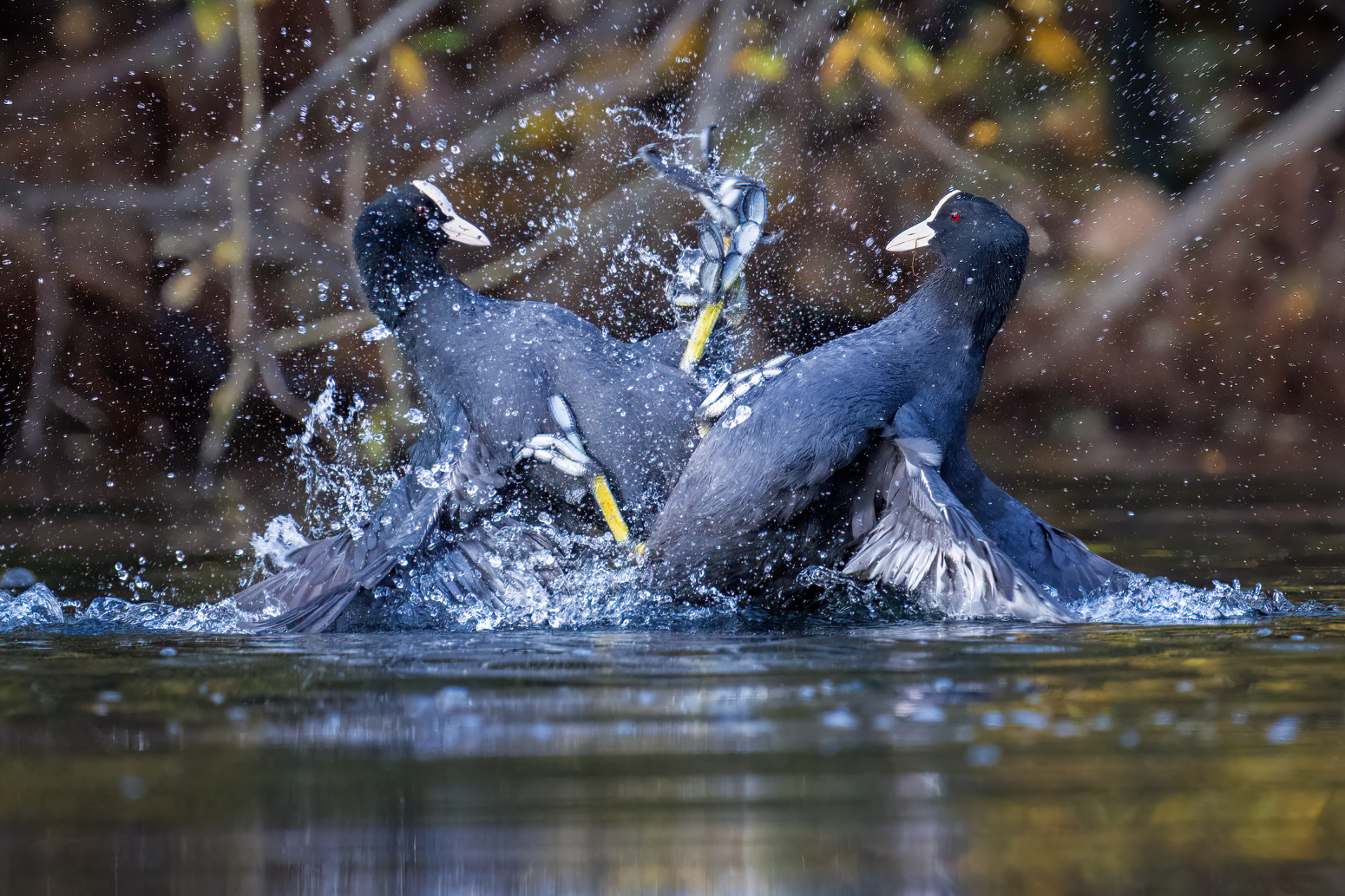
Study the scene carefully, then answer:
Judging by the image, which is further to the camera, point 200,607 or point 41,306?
point 41,306

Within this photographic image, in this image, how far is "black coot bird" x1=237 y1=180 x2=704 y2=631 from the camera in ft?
12.5

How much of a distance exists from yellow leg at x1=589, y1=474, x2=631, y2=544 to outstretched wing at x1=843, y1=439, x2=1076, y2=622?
26.1 inches

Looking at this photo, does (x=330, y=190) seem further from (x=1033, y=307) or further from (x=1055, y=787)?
(x=1055, y=787)

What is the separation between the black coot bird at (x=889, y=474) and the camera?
10.9 ft

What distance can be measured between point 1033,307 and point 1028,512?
15.5 feet

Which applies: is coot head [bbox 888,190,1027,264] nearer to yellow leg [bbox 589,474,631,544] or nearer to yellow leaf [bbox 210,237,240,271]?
yellow leg [bbox 589,474,631,544]

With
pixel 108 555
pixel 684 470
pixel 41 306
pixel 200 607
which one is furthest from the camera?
pixel 41 306

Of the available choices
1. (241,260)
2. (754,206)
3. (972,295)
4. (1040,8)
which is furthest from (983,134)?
(972,295)

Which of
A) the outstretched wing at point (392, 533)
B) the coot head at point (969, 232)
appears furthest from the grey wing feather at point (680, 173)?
the outstretched wing at point (392, 533)

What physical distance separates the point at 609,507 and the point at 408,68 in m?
4.93

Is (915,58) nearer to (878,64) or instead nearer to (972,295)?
(878,64)

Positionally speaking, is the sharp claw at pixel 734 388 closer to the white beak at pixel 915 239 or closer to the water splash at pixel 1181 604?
the white beak at pixel 915 239

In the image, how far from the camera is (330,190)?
8.54m

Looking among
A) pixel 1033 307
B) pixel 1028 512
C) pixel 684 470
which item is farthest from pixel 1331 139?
pixel 684 470
